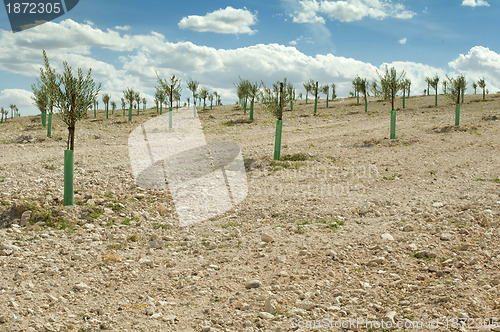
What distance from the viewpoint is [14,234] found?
28.8 feet

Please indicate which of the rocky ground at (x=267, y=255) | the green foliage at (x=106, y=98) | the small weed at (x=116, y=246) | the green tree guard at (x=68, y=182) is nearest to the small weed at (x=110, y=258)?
the rocky ground at (x=267, y=255)

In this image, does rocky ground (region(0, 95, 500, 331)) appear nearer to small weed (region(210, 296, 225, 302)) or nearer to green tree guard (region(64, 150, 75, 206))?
small weed (region(210, 296, 225, 302))

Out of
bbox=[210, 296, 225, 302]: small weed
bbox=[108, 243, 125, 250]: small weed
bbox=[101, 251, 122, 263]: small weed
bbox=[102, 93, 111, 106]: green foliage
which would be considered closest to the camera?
bbox=[210, 296, 225, 302]: small weed

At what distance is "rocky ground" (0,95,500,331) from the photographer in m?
5.09

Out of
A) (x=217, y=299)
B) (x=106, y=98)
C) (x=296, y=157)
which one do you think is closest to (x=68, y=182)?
(x=217, y=299)

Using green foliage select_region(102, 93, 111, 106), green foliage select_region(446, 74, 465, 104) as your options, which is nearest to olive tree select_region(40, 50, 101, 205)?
green foliage select_region(446, 74, 465, 104)

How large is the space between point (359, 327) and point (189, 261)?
3673 mm

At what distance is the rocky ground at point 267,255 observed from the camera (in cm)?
509

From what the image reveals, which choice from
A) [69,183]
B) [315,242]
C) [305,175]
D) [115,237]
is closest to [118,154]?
[69,183]

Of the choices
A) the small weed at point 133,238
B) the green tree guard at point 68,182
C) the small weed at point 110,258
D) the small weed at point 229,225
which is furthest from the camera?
the green tree guard at point 68,182

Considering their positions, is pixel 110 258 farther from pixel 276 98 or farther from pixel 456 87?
pixel 456 87

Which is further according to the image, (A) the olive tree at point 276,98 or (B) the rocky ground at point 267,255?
(A) the olive tree at point 276,98

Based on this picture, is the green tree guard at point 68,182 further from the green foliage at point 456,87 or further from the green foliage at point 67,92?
the green foliage at point 456,87

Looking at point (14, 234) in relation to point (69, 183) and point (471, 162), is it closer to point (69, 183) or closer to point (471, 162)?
point (69, 183)
